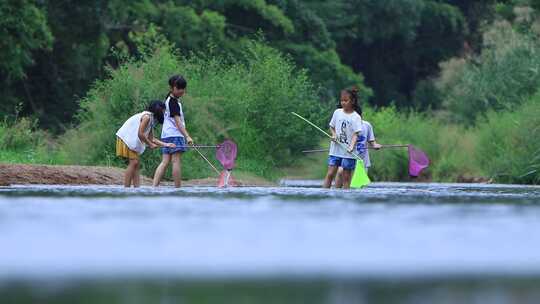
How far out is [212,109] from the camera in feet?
95.1

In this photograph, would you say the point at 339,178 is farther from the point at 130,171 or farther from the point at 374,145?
the point at 130,171

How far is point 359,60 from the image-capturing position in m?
71.9

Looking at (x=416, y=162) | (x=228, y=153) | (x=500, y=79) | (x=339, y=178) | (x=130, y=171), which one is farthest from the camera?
(x=500, y=79)

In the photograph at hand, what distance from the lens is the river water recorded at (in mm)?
8391

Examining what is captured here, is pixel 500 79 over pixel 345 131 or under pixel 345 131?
over

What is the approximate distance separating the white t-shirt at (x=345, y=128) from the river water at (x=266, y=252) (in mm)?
5413

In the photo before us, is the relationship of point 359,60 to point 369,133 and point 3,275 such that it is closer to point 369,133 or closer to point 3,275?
point 369,133

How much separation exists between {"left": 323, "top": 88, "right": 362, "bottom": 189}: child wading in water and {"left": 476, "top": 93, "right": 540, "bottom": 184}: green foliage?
332 inches

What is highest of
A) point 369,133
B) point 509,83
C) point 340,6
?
point 340,6

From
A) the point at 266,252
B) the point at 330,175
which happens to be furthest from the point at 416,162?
the point at 266,252

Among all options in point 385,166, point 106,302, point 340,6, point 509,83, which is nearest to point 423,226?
Answer: point 106,302

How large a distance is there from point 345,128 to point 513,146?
9972 mm

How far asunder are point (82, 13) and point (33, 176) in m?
22.5

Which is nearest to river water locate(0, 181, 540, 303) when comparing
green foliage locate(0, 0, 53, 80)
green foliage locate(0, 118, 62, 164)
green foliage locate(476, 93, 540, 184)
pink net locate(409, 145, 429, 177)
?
pink net locate(409, 145, 429, 177)
